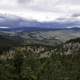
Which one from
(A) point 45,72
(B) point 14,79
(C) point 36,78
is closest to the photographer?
(B) point 14,79

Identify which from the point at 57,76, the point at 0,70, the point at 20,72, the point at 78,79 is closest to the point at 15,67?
the point at 20,72

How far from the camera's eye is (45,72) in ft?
383

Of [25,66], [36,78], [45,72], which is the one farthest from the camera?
[45,72]

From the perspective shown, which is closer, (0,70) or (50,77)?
(0,70)

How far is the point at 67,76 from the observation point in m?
108

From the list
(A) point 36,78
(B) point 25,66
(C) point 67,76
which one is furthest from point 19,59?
(C) point 67,76

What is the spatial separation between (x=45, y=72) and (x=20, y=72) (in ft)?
61.4

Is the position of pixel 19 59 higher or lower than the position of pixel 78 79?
higher

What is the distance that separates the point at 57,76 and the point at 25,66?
14043 millimetres

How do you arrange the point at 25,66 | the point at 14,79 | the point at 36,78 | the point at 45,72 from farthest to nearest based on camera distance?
the point at 45,72
the point at 25,66
the point at 36,78
the point at 14,79

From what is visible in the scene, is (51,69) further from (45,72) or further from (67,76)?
(67,76)

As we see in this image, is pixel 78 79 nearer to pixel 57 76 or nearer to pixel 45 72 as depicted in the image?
pixel 57 76

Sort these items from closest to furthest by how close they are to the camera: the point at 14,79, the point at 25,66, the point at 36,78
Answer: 1. the point at 14,79
2. the point at 36,78
3. the point at 25,66

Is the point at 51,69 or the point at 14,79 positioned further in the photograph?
the point at 51,69
